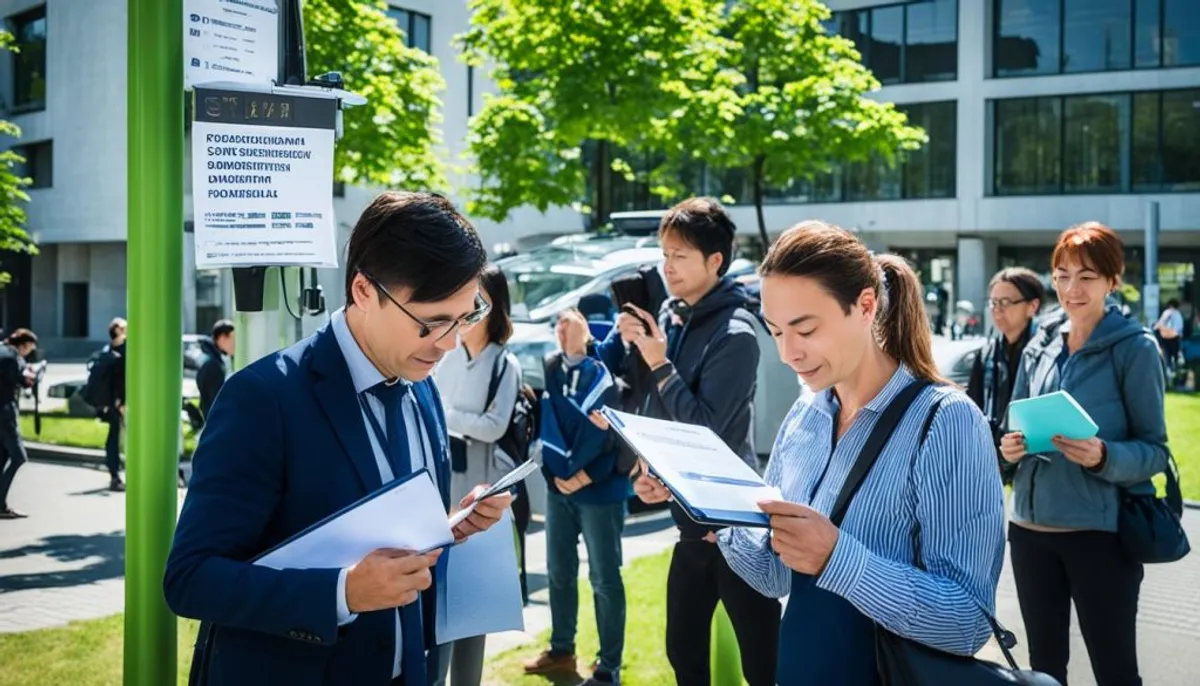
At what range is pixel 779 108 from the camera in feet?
68.0

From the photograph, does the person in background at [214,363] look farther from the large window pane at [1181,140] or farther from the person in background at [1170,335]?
the large window pane at [1181,140]

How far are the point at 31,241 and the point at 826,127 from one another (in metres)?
15.1

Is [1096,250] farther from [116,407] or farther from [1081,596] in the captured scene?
[116,407]

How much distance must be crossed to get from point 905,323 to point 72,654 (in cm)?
528

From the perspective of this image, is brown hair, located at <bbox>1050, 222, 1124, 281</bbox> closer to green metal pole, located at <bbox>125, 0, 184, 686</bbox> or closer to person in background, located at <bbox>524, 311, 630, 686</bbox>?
person in background, located at <bbox>524, 311, 630, 686</bbox>

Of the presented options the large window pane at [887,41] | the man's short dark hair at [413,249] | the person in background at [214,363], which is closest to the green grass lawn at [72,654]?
the man's short dark hair at [413,249]

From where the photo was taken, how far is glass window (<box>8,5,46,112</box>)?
5777 millimetres

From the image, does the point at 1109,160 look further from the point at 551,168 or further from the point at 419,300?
the point at 419,300

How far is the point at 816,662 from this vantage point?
2.42m

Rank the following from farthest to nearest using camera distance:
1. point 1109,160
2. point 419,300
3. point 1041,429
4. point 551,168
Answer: point 1109,160, point 551,168, point 1041,429, point 419,300

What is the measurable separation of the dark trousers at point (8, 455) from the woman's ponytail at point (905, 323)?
980 centimetres

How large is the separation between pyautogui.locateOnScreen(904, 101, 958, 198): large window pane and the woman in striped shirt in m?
38.3

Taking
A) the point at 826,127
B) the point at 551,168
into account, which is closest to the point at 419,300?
the point at 551,168

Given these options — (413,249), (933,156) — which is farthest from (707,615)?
(933,156)
